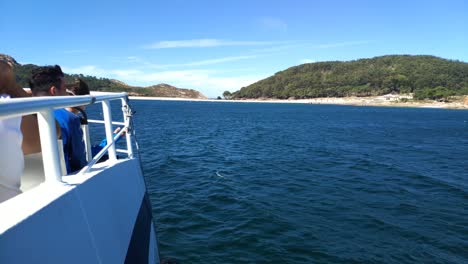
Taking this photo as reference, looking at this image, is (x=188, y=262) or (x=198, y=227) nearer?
(x=188, y=262)

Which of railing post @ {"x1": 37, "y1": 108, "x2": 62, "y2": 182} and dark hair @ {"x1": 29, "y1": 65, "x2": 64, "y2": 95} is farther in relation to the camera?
dark hair @ {"x1": 29, "y1": 65, "x2": 64, "y2": 95}

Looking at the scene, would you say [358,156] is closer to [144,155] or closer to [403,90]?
[144,155]

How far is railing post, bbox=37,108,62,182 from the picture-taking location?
6.63 feet

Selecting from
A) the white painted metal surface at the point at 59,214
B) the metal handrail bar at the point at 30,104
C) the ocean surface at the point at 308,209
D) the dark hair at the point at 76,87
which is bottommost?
the ocean surface at the point at 308,209

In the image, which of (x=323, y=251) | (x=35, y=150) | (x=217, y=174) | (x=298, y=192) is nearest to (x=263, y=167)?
(x=217, y=174)

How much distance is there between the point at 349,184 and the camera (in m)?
12.7

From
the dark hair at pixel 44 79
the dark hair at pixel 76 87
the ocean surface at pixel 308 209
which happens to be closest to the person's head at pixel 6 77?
the dark hair at pixel 44 79

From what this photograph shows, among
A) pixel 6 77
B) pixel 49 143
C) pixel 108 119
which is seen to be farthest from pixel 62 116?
pixel 49 143

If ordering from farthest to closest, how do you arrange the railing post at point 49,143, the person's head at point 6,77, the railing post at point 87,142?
the railing post at point 87,142 < the person's head at point 6,77 < the railing post at point 49,143

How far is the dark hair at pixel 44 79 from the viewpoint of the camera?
3066 mm

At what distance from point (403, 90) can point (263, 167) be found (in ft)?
601

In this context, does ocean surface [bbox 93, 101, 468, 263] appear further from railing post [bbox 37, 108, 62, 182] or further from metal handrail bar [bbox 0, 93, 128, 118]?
metal handrail bar [bbox 0, 93, 128, 118]

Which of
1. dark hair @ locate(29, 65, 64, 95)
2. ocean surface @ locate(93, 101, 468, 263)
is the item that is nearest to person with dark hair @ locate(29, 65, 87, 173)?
dark hair @ locate(29, 65, 64, 95)

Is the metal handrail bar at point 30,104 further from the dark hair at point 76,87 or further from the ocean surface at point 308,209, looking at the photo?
the ocean surface at point 308,209
